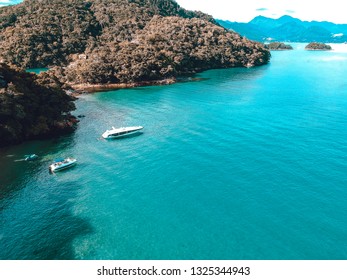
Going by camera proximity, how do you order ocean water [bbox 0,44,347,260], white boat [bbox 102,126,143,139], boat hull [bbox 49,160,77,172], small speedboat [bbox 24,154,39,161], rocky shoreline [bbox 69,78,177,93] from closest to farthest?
1. ocean water [bbox 0,44,347,260]
2. boat hull [bbox 49,160,77,172]
3. small speedboat [bbox 24,154,39,161]
4. white boat [bbox 102,126,143,139]
5. rocky shoreline [bbox 69,78,177,93]

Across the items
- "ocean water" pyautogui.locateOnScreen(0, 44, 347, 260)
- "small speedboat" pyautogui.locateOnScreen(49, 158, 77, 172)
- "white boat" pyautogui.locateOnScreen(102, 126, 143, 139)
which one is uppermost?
"white boat" pyautogui.locateOnScreen(102, 126, 143, 139)

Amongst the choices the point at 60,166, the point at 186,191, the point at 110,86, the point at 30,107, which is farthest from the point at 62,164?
the point at 110,86

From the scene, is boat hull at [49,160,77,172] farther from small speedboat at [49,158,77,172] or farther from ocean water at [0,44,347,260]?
ocean water at [0,44,347,260]

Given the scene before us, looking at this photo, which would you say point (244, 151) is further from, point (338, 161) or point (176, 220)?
point (176, 220)

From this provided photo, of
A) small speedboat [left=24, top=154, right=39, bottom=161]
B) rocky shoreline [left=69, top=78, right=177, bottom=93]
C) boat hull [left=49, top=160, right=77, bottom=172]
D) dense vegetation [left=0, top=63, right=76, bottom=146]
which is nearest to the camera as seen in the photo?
boat hull [left=49, top=160, right=77, bottom=172]

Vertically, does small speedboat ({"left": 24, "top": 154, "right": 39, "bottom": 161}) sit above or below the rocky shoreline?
below

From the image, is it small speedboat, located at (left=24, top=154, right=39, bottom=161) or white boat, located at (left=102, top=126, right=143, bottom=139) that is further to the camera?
white boat, located at (left=102, top=126, right=143, bottom=139)

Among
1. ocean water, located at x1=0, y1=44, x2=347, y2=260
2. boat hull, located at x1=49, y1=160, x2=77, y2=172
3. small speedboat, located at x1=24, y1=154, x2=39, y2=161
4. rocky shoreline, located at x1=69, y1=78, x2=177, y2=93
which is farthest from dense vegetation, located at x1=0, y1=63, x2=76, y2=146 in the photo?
rocky shoreline, located at x1=69, y1=78, x2=177, y2=93

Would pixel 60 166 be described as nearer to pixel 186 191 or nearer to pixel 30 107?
pixel 186 191
